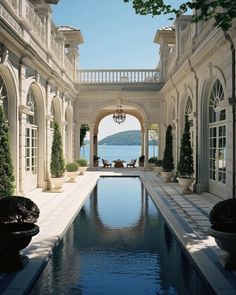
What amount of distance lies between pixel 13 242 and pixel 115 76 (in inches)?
709

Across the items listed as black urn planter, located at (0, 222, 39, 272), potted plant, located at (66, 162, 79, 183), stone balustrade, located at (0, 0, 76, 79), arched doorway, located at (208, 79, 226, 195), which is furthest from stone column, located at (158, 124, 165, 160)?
black urn planter, located at (0, 222, 39, 272)

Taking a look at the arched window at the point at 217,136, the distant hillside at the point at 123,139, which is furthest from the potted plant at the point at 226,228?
the distant hillside at the point at 123,139

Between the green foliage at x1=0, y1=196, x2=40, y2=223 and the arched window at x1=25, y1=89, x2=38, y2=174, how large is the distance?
6.87 metres

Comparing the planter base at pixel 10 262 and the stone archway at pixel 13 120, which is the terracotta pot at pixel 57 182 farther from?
the planter base at pixel 10 262

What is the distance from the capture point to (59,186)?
40.7 ft

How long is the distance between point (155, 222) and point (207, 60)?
17.7ft

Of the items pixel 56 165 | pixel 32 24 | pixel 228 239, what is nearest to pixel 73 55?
pixel 32 24

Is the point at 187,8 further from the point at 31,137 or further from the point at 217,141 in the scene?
the point at 31,137

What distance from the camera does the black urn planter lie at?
173 inches

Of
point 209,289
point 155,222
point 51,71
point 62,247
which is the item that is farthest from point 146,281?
point 51,71

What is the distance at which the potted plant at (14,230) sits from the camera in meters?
4.43

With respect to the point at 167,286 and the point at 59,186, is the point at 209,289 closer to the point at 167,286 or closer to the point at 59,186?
the point at 167,286

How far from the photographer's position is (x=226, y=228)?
4602 mm

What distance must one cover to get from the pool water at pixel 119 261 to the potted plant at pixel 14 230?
445 millimetres
